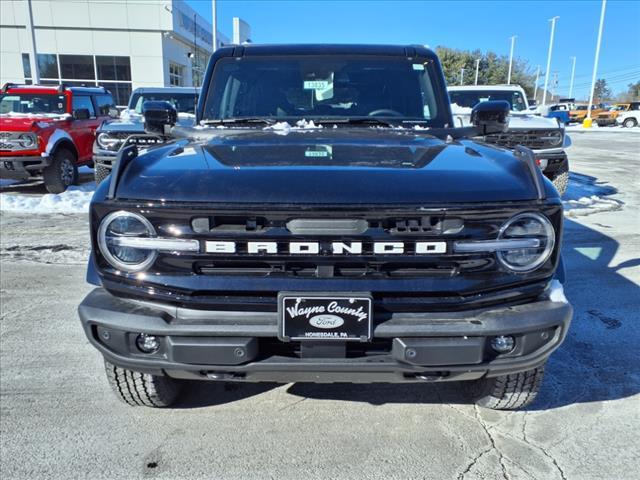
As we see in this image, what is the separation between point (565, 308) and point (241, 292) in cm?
129

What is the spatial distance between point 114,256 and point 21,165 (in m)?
8.33

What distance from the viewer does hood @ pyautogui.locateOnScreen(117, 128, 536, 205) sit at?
194 centimetres

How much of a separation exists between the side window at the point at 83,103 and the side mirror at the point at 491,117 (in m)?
9.48

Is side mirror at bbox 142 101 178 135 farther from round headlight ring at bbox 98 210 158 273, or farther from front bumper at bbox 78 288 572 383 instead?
front bumper at bbox 78 288 572 383

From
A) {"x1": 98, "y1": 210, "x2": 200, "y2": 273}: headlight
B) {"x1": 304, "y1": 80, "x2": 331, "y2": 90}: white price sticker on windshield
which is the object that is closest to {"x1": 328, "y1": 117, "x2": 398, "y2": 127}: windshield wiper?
{"x1": 304, "y1": 80, "x2": 331, "y2": 90}: white price sticker on windshield

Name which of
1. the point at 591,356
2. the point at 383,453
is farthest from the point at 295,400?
the point at 591,356

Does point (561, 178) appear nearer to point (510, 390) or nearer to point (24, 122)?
point (510, 390)

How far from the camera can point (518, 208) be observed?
1980 millimetres

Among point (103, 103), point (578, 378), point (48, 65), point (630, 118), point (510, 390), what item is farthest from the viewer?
point (630, 118)

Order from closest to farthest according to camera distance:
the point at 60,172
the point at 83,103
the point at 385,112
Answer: the point at 385,112, the point at 60,172, the point at 83,103

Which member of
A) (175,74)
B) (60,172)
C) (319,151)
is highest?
(175,74)

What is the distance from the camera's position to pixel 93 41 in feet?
89.9

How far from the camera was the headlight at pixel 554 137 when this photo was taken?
8.37 m

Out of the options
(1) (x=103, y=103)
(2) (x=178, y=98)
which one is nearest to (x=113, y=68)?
(1) (x=103, y=103)
